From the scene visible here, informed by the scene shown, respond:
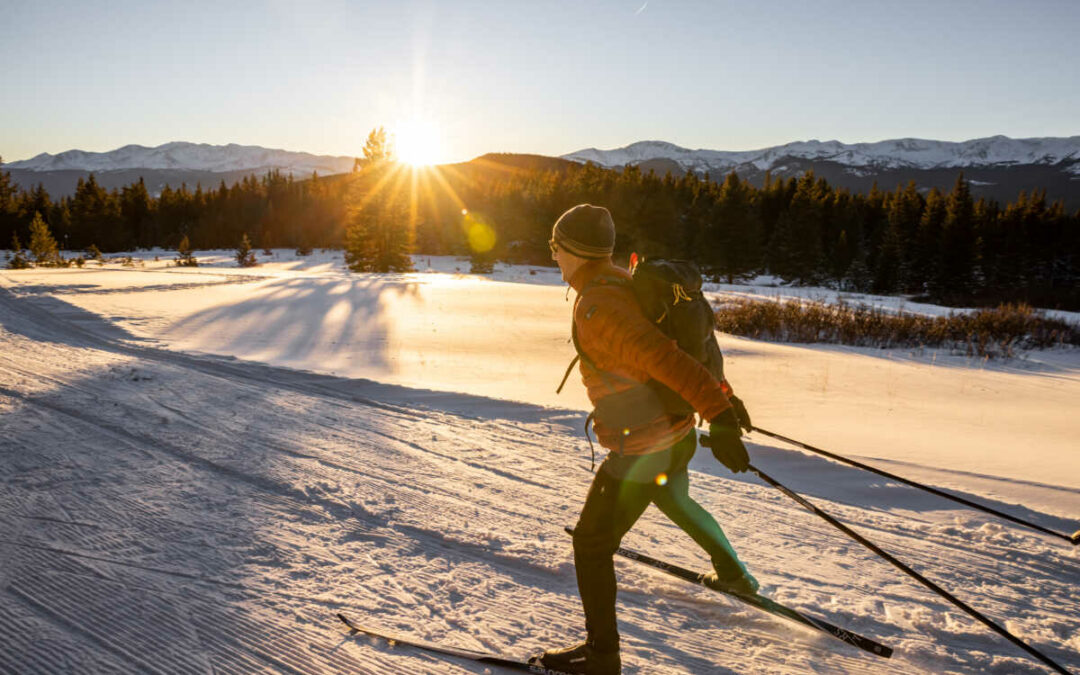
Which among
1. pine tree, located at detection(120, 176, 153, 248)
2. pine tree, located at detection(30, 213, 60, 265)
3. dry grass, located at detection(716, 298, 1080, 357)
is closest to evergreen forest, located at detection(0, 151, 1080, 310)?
pine tree, located at detection(120, 176, 153, 248)

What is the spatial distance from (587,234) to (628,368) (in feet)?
1.83

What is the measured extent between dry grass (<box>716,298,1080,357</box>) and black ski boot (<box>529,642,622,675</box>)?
14129mm

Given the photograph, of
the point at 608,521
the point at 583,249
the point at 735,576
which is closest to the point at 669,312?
the point at 583,249

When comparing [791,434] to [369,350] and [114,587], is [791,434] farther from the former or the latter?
[369,350]

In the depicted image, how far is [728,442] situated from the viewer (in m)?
2.26

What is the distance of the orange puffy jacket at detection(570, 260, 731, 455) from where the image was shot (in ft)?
6.91

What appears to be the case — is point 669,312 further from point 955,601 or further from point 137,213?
point 137,213

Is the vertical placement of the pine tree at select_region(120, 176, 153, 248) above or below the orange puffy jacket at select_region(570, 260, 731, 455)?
above

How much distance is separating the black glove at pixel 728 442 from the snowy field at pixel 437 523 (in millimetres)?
1068

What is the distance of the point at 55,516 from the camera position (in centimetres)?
374

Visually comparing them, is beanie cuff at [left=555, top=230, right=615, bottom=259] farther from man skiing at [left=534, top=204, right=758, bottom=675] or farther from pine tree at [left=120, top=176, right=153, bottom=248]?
pine tree at [left=120, top=176, right=153, bottom=248]

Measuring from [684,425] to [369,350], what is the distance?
9014 mm

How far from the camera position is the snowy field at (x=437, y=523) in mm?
2764

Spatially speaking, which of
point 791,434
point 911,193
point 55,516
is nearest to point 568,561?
point 55,516
